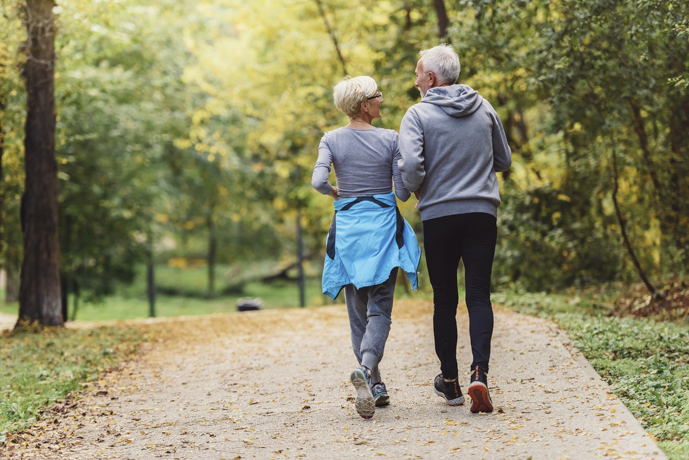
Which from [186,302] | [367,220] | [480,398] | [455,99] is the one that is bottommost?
[186,302]

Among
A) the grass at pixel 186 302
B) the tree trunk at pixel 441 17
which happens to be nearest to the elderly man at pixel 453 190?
the tree trunk at pixel 441 17

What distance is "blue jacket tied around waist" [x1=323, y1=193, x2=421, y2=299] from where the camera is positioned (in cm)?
384

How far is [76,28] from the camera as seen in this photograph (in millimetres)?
8969

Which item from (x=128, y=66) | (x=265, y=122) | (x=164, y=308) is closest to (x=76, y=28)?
(x=265, y=122)

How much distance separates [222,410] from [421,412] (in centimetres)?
134

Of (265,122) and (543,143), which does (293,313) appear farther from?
(265,122)

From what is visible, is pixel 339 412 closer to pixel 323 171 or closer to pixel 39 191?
pixel 323 171

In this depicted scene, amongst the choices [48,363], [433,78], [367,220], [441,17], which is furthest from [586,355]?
[441,17]

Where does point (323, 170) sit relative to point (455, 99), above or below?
below

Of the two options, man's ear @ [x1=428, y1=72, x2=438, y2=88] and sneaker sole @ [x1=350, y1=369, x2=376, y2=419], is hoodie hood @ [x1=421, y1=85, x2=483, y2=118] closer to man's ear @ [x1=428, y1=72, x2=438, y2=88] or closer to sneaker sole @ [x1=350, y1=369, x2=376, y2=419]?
man's ear @ [x1=428, y1=72, x2=438, y2=88]

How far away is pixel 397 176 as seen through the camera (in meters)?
3.90

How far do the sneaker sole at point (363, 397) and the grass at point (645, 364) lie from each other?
4.49 ft

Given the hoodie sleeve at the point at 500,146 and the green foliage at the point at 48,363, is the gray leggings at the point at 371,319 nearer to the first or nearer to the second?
the hoodie sleeve at the point at 500,146

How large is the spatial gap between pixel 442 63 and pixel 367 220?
984 millimetres
